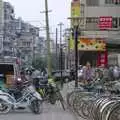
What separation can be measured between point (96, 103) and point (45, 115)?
4.90 meters

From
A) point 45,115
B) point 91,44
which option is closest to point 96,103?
point 45,115

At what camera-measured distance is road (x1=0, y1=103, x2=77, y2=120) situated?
16453 millimetres

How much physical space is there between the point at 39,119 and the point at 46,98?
5194 millimetres

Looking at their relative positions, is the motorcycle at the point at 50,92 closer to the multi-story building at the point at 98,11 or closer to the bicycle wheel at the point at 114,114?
the bicycle wheel at the point at 114,114

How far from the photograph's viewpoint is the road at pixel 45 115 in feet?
54.0

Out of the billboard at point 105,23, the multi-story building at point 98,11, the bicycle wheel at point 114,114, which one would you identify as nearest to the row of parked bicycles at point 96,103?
the bicycle wheel at point 114,114

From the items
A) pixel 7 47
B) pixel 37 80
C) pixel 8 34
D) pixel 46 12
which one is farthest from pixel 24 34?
pixel 37 80

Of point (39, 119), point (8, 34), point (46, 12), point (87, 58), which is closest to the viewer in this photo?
point (39, 119)

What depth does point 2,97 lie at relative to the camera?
1791 centimetres

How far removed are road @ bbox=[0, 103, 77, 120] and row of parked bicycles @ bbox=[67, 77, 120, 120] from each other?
0.33m

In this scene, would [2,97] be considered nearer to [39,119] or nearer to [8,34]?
[39,119]

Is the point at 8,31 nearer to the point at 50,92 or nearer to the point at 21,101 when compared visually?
the point at 50,92

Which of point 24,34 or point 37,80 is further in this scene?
point 24,34

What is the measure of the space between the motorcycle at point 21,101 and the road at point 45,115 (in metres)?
0.23
